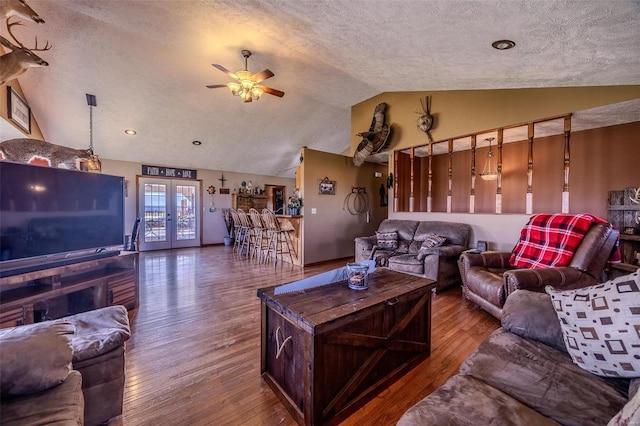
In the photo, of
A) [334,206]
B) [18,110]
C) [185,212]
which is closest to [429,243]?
[334,206]

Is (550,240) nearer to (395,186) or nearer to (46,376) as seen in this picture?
(395,186)

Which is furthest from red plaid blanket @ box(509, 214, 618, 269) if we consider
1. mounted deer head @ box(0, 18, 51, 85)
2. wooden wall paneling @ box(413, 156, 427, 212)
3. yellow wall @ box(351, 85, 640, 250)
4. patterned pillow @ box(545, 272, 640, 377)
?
mounted deer head @ box(0, 18, 51, 85)

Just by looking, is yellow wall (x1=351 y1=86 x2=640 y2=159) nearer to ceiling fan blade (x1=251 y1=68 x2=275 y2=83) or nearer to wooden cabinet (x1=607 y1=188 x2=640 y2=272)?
wooden cabinet (x1=607 y1=188 x2=640 y2=272)

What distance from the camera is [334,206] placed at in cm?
598

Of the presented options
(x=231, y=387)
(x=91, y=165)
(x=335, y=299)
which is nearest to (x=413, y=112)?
(x=335, y=299)

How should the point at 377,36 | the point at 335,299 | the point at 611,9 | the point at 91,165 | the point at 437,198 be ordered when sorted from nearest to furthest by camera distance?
the point at 335,299 < the point at 611,9 < the point at 377,36 < the point at 91,165 < the point at 437,198

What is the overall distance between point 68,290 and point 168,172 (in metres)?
6.03

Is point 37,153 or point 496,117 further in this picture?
point 496,117

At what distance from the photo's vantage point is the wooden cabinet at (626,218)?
12.4 ft

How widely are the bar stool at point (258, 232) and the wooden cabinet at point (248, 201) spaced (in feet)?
8.28

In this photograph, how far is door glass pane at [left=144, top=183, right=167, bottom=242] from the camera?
7.42 metres

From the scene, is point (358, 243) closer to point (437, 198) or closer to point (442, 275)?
point (442, 275)

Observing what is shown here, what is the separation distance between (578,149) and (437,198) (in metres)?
2.72

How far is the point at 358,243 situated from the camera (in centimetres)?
471
